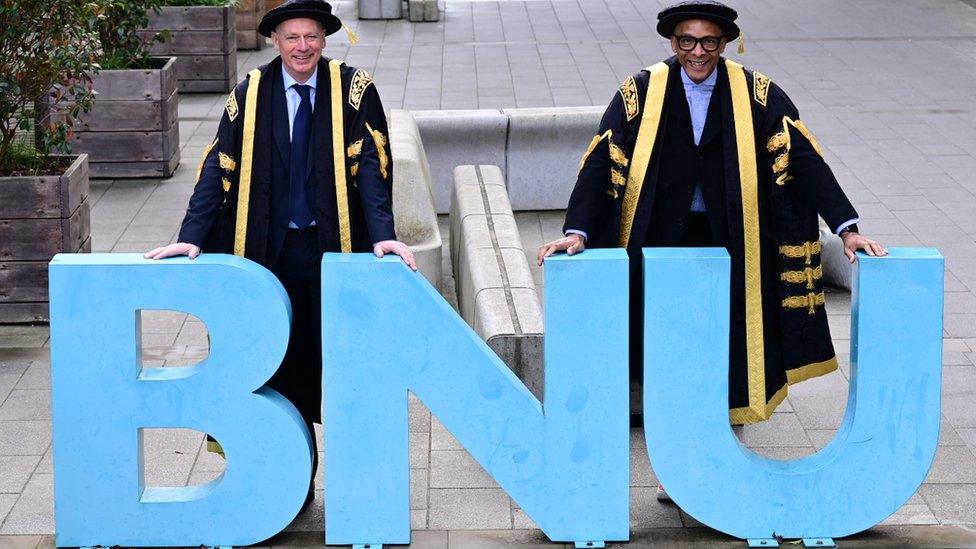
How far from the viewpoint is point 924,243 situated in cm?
860

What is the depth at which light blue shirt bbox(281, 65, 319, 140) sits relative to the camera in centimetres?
491

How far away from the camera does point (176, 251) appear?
4734 mm

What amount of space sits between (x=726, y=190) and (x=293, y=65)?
5.12 feet

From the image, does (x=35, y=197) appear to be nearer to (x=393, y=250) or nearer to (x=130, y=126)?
(x=130, y=126)

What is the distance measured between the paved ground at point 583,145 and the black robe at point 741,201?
0.66 metres

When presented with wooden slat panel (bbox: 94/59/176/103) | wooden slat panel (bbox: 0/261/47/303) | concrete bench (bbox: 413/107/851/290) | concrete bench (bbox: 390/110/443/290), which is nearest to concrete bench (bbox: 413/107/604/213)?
concrete bench (bbox: 413/107/851/290)

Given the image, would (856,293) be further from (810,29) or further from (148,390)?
(810,29)

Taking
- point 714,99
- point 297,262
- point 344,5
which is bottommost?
point 344,5

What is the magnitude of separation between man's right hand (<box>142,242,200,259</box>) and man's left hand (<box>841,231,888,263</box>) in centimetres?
215

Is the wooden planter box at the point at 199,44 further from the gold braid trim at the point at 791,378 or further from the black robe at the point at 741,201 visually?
the gold braid trim at the point at 791,378

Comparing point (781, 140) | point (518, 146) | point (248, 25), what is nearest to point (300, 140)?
point (781, 140)

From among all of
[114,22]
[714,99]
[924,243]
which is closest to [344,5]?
[114,22]

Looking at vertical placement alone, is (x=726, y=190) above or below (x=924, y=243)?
above

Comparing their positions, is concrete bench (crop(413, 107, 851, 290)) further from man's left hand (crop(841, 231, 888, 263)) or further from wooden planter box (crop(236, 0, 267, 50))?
wooden planter box (crop(236, 0, 267, 50))
